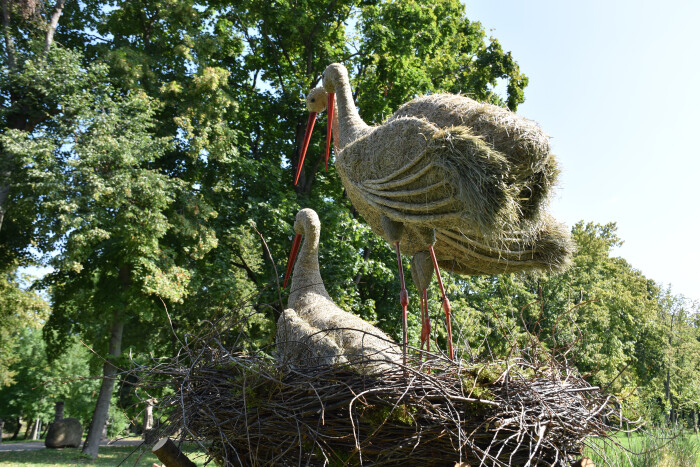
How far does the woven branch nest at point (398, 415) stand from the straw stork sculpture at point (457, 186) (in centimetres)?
36

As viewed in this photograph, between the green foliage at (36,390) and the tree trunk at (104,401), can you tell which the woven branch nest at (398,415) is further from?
the green foliage at (36,390)

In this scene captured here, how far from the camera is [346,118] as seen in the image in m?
4.35

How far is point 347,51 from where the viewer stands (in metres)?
13.1

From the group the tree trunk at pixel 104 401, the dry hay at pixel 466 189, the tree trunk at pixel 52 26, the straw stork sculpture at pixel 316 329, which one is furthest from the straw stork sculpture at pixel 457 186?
the tree trunk at pixel 104 401

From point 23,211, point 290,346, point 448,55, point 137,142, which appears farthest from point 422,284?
point 448,55

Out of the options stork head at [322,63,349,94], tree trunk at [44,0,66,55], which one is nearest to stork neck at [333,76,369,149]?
stork head at [322,63,349,94]

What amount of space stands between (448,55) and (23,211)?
11070 mm

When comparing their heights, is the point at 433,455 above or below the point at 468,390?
below

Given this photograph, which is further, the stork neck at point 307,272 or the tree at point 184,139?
the tree at point 184,139

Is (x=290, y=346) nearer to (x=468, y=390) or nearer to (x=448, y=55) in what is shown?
(x=468, y=390)

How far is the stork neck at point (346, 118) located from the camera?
4.12m

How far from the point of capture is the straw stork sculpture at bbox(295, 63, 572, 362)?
2.81 meters

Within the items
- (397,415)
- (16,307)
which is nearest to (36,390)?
(16,307)

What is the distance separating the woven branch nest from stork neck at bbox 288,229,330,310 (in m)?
1.67
